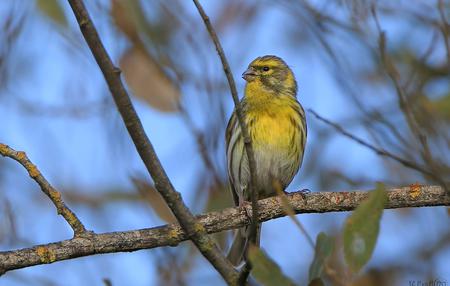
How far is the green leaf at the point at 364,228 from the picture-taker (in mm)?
2113

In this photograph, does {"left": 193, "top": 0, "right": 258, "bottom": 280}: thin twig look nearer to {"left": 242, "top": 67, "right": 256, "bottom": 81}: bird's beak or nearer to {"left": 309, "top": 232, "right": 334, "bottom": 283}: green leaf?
{"left": 309, "top": 232, "right": 334, "bottom": 283}: green leaf

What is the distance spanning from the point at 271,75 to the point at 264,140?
0.77m

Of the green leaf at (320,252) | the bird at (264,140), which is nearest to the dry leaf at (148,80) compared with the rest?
the bird at (264,140)

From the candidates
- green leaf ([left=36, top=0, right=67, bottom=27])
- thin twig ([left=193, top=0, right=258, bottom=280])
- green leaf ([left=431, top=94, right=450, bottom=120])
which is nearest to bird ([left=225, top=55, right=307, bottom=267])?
green leaf ([left=431, top=94, right=450, bottom=120])

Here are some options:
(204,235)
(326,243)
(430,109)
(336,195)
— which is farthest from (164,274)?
(326,243)

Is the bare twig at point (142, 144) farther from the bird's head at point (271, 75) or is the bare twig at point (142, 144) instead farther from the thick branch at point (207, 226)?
the bird's head at point (271, 75)

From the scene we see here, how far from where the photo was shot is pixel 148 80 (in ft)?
14.8

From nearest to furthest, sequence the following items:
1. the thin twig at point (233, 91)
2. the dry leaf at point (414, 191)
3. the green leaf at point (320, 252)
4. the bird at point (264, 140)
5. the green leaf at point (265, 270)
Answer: the green leaf at point (265, 270) → the green leaf at point (320, 252) → the thin twig at point (233, 91) → the dry leaf at point (414, 191) → the bird at point (264, 140)

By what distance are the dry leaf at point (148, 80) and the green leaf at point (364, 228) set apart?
7.91ft

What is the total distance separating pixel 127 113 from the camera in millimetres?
2506

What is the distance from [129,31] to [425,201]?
6.99 ft

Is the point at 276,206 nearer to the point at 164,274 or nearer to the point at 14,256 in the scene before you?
the point at 164,274

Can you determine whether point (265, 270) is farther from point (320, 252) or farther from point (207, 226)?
point (207, 226)

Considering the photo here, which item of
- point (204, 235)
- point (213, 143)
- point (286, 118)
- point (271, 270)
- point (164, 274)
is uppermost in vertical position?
point (286, 118)
